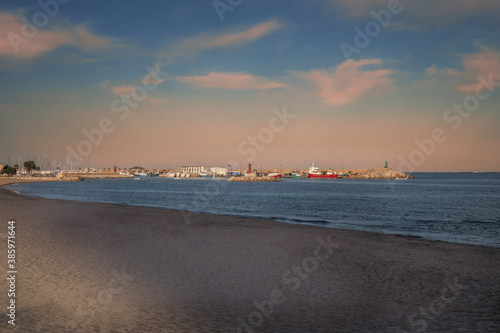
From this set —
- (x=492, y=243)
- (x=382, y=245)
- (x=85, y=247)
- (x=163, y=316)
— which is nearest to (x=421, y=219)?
(x=492, y=243)

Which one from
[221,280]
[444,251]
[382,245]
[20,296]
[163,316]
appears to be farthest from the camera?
[382,245]

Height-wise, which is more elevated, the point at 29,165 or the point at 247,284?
the point at 29,165

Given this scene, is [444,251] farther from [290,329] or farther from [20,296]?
[20,296]

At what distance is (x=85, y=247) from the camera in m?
15.6

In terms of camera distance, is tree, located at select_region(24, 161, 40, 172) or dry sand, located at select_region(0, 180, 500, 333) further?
tree, located at select_region(24, 161, 40, 172)

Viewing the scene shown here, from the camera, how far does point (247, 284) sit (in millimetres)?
10609

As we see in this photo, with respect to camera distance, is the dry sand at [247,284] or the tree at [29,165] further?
the tree at [29,165]

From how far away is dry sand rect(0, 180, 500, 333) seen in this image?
25.0 ft

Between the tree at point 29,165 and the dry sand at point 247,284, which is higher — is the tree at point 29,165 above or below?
above

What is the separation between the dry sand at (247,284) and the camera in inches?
300

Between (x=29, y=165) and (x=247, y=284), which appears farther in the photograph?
(x=29, y=165)

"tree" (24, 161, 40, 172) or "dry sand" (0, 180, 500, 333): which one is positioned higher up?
"tree" (24, 161, 40, 172)

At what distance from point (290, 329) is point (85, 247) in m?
11.3

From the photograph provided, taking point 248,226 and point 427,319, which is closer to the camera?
point 427,319
